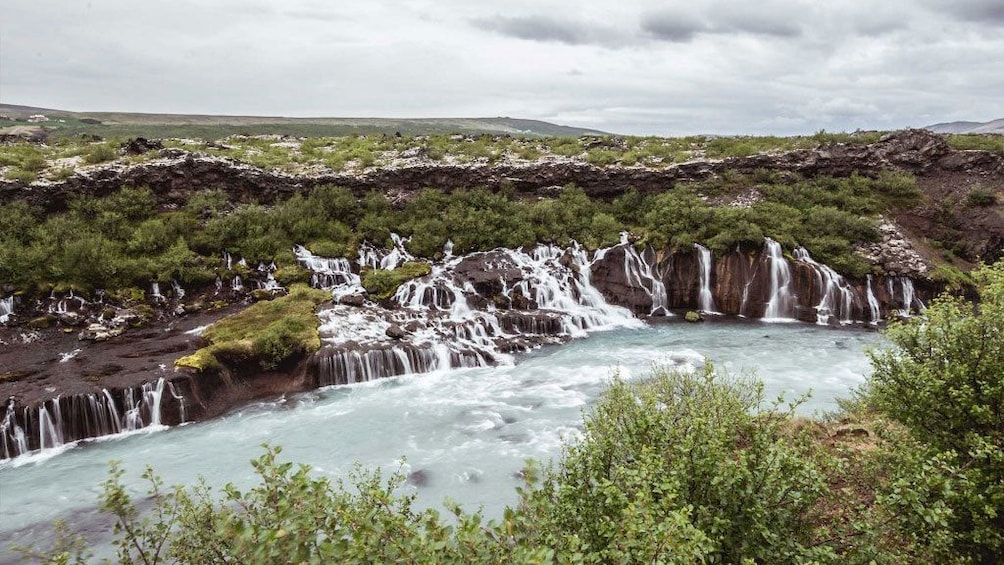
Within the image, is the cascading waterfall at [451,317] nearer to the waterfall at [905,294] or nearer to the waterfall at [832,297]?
the waterfall at [832,297]

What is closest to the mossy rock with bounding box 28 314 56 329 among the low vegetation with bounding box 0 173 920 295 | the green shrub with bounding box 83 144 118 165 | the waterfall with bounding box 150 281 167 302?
the low vegetation with bounding box 0 173 920 295

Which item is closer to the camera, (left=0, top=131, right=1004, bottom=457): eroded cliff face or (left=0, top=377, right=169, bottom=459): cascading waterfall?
(left=0, top=377, right=169, bottom=459): cascading waterfall

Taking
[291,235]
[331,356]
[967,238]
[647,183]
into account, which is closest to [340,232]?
[291,235]

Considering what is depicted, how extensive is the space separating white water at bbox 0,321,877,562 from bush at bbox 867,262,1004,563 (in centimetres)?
1000

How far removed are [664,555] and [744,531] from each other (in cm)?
242

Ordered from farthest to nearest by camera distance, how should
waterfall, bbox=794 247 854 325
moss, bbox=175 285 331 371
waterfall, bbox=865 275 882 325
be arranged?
waterfall, bbox=794 247 854 325 → waterfall, bbox=865 275 882 325 → moss, bbox=175 285 331 371

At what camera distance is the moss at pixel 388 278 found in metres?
30.3

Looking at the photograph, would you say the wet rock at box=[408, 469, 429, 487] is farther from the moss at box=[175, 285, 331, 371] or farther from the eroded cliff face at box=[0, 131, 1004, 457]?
the moss at box=[175, 285, 331, 371]

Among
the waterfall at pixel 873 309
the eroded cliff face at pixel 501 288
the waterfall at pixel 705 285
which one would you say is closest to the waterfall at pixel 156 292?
the eroded cliff face at pixel 501 288

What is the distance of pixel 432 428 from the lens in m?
19.2

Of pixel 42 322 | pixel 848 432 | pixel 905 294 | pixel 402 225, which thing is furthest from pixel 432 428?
pixel 905 294

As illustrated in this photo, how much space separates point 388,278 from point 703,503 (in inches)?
1015

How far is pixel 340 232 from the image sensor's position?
34.8 m

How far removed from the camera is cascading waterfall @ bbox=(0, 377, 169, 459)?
17438 millimetres
